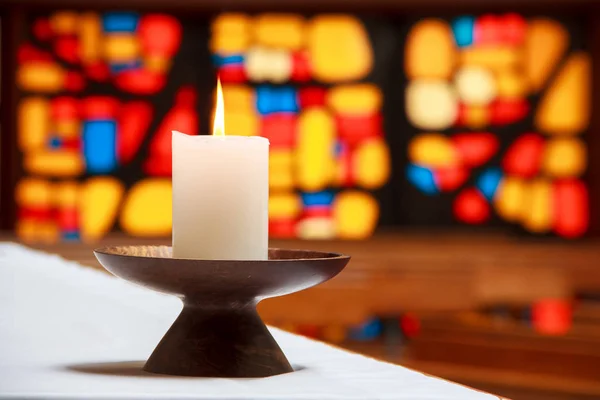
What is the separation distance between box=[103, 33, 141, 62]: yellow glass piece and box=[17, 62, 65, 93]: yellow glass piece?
37cm

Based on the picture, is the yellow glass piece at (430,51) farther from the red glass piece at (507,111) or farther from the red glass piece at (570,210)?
the red glass piece at (570,210)

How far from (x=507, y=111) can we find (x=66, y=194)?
11.0ft

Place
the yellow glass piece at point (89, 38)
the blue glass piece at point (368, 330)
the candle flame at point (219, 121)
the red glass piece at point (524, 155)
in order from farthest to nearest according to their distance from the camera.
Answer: the red glass piece at point (524, 155) → the yellow glass piece at point (89, 38) → the blue glass piece at point (368, 330) → the candle flame at point (219, 121)

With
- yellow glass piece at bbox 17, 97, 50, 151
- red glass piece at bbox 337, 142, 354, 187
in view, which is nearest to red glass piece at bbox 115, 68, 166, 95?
yellow glass piece at bbox 17, 97, 50, 151

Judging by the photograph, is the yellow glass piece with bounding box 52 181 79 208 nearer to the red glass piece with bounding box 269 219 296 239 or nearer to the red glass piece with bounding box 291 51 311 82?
the red glass piece with bounding box 269 219 296 239

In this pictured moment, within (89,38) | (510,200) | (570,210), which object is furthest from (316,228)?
(89,38)

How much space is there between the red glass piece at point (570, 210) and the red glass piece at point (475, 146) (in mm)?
579

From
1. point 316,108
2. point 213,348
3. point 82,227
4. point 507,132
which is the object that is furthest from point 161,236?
point 213,348

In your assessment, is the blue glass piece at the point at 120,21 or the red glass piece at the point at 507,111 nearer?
the blue glass piece at the point at 120,21

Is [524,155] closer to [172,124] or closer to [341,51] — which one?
[341,51]

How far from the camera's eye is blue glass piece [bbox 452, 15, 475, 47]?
6.76m

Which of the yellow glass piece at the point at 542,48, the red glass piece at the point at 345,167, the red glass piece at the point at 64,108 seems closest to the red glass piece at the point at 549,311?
the red glass piece at the point at 345,167

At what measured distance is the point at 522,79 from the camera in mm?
6793

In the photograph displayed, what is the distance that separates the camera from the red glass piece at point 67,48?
258 inches
